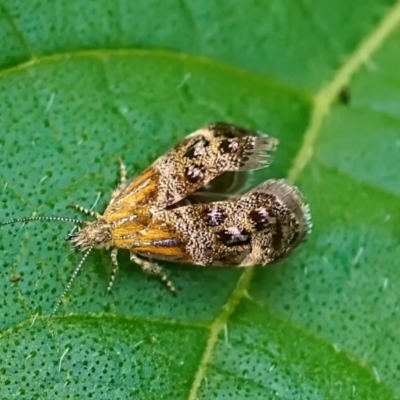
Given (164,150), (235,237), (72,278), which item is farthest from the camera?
(164,150)

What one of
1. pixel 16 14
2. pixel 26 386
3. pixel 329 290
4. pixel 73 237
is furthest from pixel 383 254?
pixel 16 14

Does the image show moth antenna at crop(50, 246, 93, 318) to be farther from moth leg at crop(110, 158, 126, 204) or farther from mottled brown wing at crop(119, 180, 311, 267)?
moth leg at crop(110, 158, 126, 204)

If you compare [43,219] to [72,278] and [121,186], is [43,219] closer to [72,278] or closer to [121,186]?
[72,278]

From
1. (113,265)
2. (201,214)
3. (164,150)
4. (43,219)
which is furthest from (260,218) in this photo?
(43,219)

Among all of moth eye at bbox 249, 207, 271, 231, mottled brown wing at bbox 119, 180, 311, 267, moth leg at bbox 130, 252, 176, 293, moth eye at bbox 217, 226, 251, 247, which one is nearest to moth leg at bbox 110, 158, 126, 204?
mottled brown wing at bbox 119, 180, 311, 267

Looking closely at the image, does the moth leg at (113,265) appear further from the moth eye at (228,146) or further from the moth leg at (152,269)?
the moth eye at (228,146)
